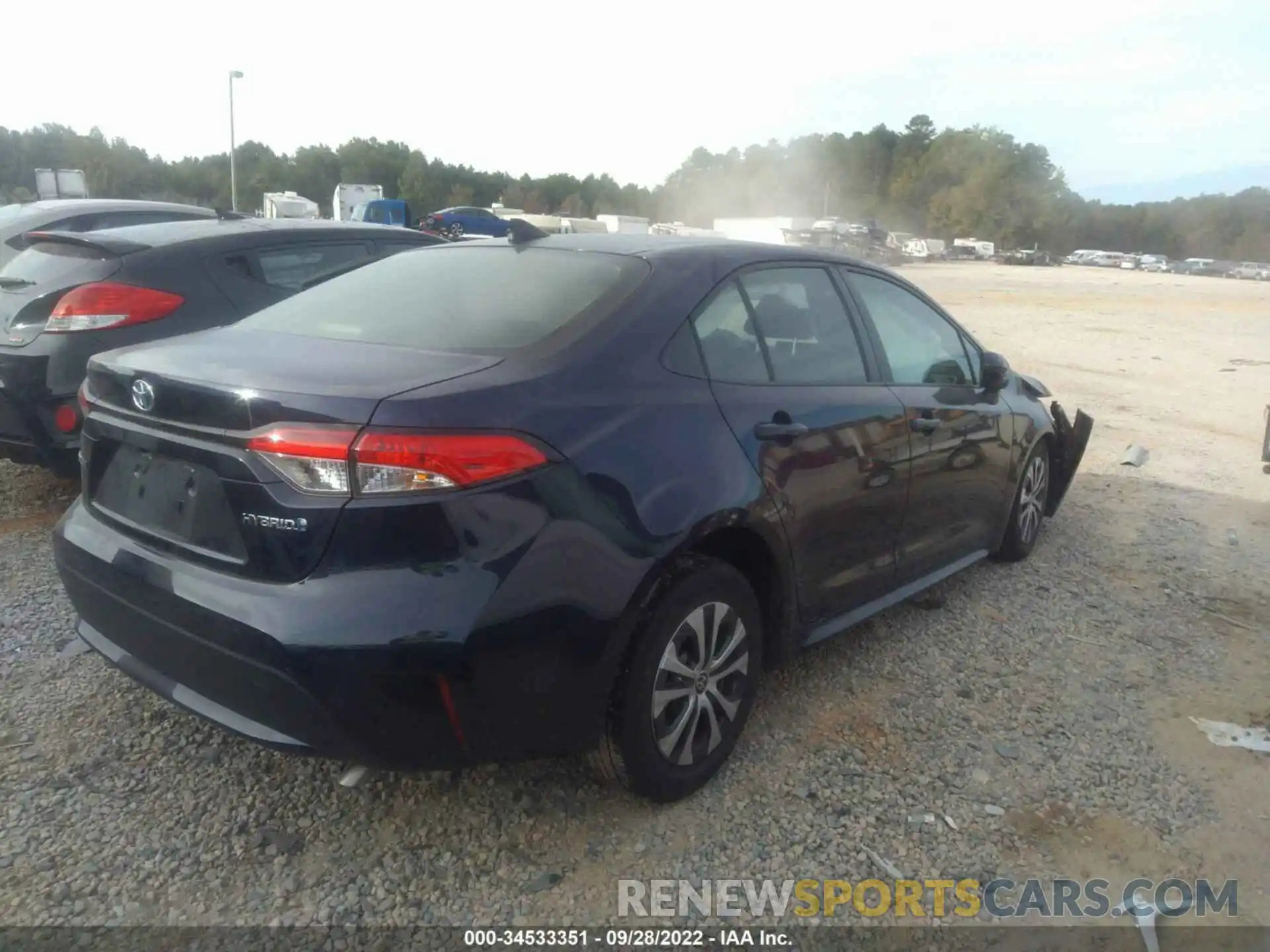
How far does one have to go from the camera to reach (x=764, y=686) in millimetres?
3678

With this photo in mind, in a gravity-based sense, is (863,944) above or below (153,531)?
below

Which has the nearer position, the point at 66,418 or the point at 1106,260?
the point at 66,418

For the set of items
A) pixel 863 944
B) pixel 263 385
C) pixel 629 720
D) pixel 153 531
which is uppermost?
pixel 263 385

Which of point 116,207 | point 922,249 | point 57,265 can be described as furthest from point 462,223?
point 922,249

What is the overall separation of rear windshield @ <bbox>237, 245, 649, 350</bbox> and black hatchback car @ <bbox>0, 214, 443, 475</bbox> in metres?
1.63

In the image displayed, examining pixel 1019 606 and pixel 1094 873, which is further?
pixel 1019 606

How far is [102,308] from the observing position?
4531 millimetres

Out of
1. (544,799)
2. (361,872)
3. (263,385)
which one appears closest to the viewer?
(263,385)

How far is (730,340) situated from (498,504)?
1.15m

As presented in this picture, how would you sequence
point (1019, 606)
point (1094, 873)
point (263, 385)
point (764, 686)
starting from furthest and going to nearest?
point (1019, 606) → point (764, 686) → point (1094, 873) → point (263, 385)

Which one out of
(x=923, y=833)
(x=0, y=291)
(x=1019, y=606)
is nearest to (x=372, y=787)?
(x=923, y=833)

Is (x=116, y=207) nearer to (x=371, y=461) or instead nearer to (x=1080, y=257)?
(x=371, y=461)

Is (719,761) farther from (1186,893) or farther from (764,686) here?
(1186,893)

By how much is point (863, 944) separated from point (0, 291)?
4969 millimetres
